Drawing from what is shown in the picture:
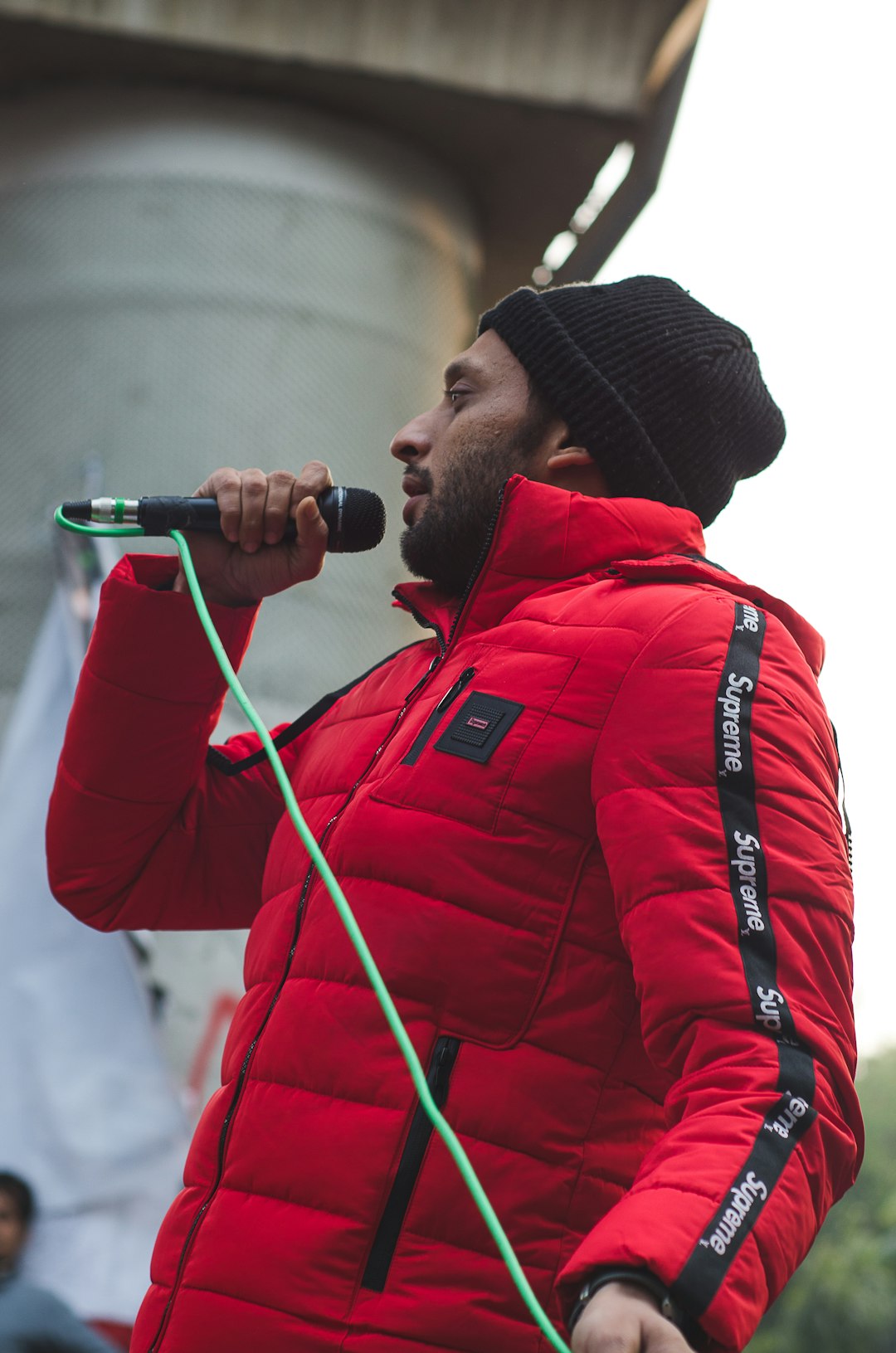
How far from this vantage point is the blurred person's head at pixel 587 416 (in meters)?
2.30

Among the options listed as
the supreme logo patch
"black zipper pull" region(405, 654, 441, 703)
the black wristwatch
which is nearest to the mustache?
"black zipper pull" region(405, 654, 441, 703)

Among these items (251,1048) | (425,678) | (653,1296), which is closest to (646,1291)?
(653,1296)

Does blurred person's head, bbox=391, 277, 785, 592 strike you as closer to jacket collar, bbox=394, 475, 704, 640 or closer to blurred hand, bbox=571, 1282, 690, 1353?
jacket collar, bbox=394, 475, 704, 640

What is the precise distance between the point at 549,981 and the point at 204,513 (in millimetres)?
923

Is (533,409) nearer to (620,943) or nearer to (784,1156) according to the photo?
(620,943)

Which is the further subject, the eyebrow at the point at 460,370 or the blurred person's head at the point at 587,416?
the eyebrow at the point at 460,370

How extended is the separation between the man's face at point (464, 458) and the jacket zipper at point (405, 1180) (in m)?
0.87

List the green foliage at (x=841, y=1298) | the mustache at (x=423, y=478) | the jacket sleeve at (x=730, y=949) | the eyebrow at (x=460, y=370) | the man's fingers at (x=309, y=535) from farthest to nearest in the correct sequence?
the green foliage at (x=841, y=1298) < the eyebrow at (x=460, y=370) < the mustache at (x=423, y=478) < the man's fingers at (x=309, y=535) < the jacket sleeve at (x=730, y=949)

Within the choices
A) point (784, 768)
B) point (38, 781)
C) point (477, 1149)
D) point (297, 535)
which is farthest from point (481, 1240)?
point (38, 781)

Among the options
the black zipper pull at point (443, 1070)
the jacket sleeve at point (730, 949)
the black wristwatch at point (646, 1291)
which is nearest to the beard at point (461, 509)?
the jacket sleeve at point (730, 949)

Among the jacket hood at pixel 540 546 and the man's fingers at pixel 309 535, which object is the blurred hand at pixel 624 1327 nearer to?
the jacket hood at pixel 540 546

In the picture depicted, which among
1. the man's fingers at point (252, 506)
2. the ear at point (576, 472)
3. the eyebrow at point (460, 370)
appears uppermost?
the eyebrow at point (460, 370)

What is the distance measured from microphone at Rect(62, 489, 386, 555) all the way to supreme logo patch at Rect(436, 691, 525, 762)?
43 centimetres

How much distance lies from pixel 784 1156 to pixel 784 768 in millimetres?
439
